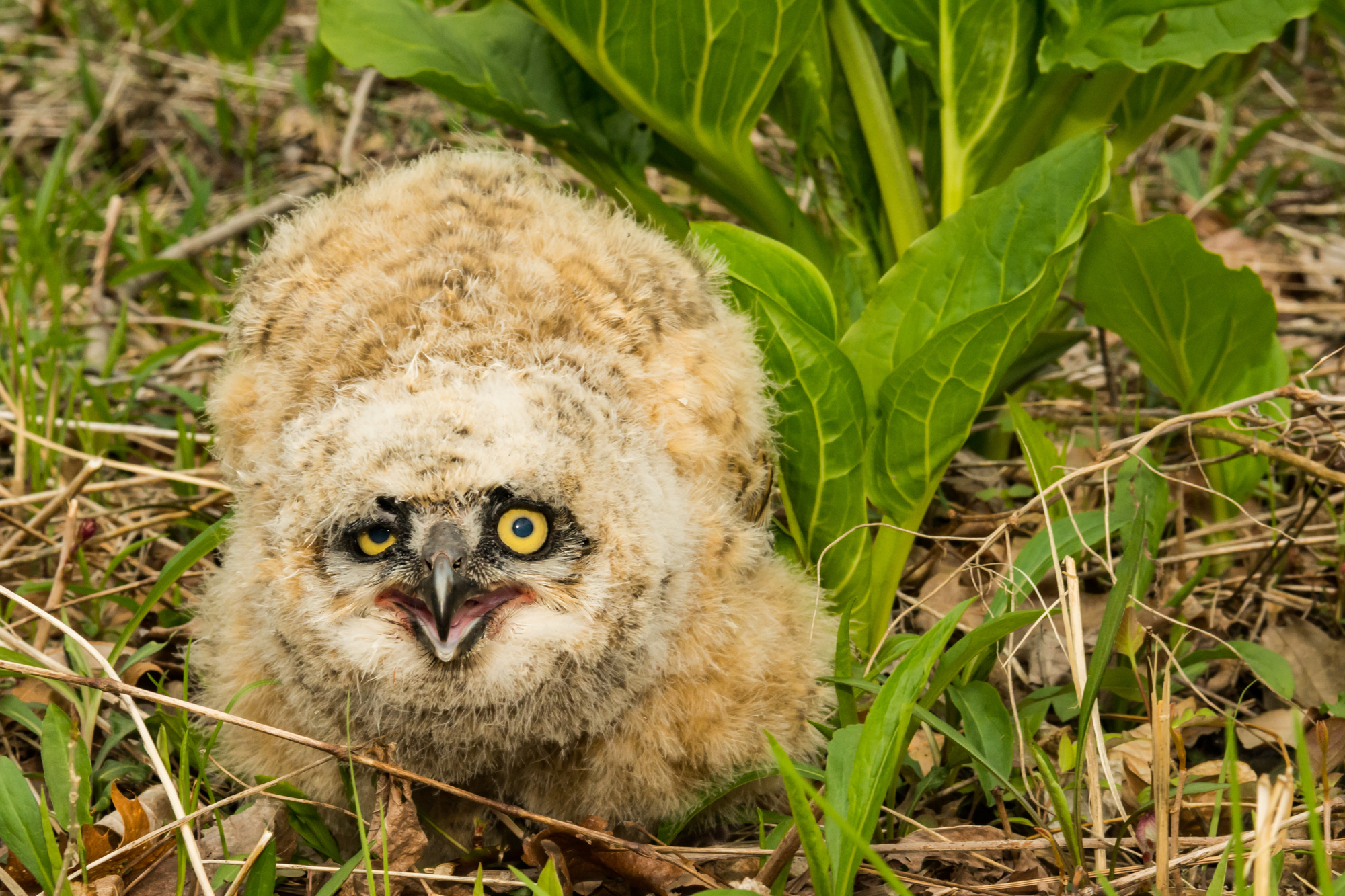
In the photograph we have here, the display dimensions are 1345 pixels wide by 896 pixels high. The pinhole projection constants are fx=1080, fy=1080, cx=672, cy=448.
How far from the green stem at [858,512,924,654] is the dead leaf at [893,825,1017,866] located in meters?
0.54

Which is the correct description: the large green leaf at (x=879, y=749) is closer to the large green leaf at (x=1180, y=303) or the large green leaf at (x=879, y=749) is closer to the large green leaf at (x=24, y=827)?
the large green leaf at (x=1180, y=303)

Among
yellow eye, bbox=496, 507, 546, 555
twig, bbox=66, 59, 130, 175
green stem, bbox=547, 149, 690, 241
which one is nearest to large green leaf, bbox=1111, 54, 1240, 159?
green stem, bbox=547, 149, 690, 241

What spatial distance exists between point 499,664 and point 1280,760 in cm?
187

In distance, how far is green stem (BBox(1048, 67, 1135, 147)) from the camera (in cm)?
293

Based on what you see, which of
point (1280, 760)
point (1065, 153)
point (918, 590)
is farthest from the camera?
point (918, 590)

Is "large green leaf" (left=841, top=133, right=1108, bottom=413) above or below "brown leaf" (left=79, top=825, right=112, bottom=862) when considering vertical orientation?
above

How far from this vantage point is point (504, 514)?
6.48 ft

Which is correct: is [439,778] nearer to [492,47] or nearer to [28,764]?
[28,764]

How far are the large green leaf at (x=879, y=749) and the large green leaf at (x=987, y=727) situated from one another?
304mm

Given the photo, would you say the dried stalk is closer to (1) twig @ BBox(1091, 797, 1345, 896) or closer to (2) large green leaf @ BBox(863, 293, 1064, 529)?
(1) twig @ BBox(1091, 797, 1345, 896)

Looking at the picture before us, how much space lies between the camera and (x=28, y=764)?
8.88 ft

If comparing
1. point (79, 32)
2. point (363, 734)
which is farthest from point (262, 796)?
point (79, 32)

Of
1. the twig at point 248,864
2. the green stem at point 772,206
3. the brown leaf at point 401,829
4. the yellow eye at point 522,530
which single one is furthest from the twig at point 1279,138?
the twig at point 248,864

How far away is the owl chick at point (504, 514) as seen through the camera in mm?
1994
